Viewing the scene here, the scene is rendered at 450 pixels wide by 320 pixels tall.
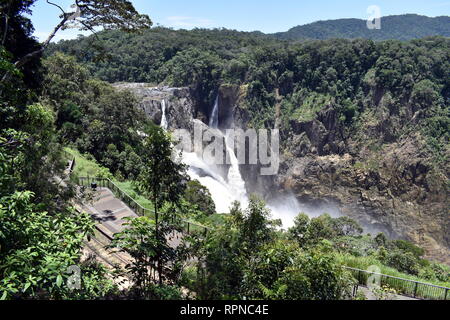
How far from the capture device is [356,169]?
4266 centimetres

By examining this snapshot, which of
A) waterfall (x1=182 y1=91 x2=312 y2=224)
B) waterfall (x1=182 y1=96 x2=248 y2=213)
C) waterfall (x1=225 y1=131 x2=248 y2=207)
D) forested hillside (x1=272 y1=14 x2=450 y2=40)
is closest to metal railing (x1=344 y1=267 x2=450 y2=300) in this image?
waterfall (x1=182 y1=96 x2=248 y2=213)

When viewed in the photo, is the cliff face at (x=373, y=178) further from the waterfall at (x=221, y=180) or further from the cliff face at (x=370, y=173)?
the waterfall at (x=221, y=180)

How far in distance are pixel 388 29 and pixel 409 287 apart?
150 m

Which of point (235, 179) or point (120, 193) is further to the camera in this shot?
point (235, 179)

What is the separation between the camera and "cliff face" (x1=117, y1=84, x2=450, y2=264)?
124 ft

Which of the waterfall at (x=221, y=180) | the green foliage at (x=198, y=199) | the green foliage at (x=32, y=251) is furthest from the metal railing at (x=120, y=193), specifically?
the waterfall at (x=221, y=180)

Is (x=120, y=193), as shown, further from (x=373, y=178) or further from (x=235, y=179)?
(x=373, y=178)

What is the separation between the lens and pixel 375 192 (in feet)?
134

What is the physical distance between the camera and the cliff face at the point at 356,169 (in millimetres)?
37656

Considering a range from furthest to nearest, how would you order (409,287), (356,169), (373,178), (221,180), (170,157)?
(221,180), (356,169), (373,178), (409,287), (170,157)

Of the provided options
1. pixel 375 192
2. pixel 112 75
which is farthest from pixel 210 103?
pixel 375 192

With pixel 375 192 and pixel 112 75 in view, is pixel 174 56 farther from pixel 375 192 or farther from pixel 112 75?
pixel 375 192

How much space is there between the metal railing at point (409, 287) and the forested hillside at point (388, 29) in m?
122

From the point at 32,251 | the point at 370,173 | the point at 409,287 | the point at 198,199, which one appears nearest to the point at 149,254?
the point at 32,251
